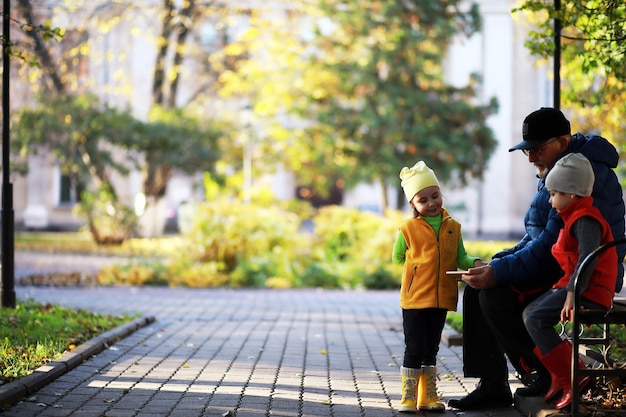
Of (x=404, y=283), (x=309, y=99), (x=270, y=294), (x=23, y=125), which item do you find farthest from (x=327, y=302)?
(x=309, y=99)

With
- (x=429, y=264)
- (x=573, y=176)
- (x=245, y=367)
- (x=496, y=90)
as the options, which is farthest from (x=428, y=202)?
(x=496, y=90)

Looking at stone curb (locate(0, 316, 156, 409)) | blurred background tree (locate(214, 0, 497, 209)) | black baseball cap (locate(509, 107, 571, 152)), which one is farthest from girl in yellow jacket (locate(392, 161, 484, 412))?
blurred background tree (locate(214, 0, 497, 209))

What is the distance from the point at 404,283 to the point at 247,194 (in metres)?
17.2

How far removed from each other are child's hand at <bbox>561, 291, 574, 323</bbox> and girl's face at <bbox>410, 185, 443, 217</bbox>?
1.18m

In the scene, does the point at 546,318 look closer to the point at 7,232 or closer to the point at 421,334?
the point at 421,334

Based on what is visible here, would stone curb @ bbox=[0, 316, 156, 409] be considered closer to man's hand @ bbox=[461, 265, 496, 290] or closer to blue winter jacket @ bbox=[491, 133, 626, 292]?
man's hand @ bbox=[461, 265, 496, 290]

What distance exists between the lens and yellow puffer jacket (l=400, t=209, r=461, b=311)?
6320mm

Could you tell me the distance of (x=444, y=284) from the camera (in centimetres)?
633

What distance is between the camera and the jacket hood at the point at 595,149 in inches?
240

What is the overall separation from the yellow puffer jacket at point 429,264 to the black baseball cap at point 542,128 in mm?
694

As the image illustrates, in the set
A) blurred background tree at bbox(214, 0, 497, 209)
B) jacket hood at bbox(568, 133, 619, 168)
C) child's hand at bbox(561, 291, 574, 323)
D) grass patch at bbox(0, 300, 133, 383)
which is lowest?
grass patch at bbox(0, 300, 133, 383)

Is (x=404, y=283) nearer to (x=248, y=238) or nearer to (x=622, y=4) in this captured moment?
(x=622, y=4)

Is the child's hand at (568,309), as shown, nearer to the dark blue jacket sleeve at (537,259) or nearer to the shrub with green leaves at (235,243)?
the dark blue jacket sleeve at (537,259)

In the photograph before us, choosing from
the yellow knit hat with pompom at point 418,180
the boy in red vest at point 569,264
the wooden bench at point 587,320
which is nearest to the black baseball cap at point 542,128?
the boy in red vest at point 569,264
